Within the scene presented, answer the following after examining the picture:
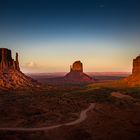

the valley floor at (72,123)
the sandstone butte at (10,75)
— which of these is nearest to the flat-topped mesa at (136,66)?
the sandstone butte at (10,75)

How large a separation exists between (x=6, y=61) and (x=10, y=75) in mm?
19896

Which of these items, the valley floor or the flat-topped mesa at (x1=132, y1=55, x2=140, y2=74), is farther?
the flat-topped mesa at (x1=132, y1=55, x2=140, y2=74)

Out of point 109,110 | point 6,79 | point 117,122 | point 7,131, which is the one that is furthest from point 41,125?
point 6,79

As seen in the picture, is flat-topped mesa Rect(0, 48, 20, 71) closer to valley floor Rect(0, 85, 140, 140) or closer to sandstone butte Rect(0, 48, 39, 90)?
sandstone butte Rect(0, 48, 39, 90)

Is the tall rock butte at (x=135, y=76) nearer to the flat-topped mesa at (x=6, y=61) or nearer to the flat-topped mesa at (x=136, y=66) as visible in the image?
the flat-topped mesa at (x=136, y=66)

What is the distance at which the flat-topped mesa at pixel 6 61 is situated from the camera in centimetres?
17410

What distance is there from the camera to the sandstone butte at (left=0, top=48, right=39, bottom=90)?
5924 inches

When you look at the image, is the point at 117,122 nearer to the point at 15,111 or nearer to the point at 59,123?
the point at 59,123

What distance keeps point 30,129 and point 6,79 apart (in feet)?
372

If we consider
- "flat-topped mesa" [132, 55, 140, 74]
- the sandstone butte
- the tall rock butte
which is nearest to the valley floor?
the tall rock butte

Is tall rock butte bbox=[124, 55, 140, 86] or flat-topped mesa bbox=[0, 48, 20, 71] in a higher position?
flat-topped mesa bbox=[0, 48, 20, 71]

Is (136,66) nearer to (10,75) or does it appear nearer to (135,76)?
(135,76)

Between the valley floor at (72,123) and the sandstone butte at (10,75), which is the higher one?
the sandstone butte at (10,75)

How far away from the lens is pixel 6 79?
155 metres
